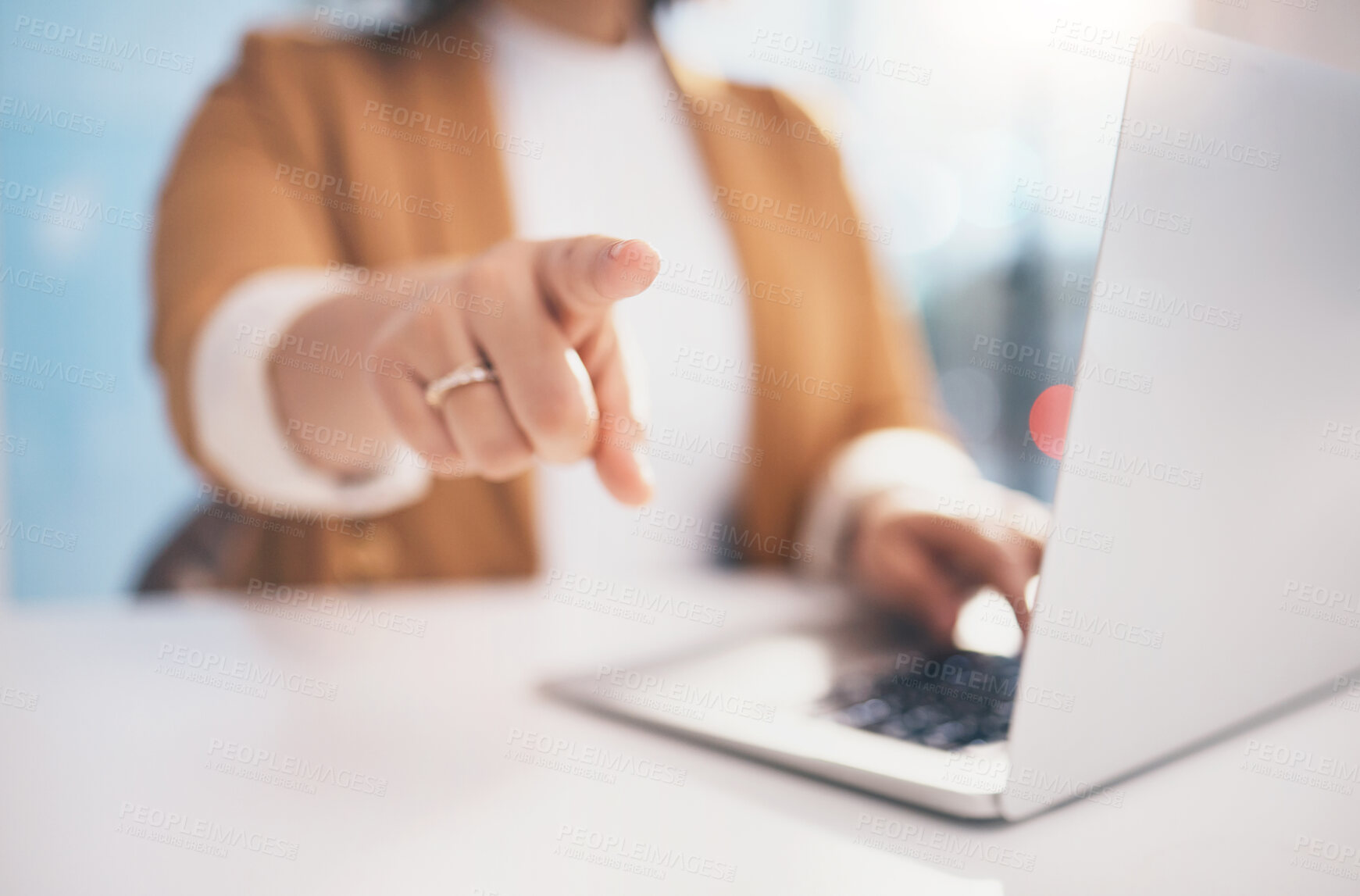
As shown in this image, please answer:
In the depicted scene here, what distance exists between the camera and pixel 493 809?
369 millimetres

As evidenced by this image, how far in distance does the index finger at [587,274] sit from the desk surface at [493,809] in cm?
24

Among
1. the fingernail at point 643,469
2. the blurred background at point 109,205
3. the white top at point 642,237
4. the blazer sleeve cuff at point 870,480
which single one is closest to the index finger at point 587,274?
the fingernail at point 643,469

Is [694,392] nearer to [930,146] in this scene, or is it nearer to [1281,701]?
[1281,701]

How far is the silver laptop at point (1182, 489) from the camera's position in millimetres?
324

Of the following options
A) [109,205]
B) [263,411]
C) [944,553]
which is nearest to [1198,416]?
[944,553]

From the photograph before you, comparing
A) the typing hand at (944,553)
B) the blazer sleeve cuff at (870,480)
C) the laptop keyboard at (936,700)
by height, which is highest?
the laptop keyboard at (936,700)

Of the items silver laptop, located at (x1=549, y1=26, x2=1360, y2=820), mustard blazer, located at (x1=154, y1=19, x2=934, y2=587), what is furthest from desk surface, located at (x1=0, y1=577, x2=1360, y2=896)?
mustard blazer, located at (x1=154, y1=19, x2=934, y2=587)

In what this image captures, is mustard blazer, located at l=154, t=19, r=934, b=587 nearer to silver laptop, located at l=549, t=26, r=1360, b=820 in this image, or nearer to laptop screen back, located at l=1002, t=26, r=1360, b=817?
silver laptop, located at l=549, t=26, r=1360, b=820

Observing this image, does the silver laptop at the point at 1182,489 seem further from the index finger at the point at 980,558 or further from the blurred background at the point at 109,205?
the blurred background at the point at 109,205

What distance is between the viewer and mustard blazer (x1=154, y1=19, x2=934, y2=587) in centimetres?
89

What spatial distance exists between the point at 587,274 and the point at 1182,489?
0.99ft

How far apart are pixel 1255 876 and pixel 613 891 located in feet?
0.88

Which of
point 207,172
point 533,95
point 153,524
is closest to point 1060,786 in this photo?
point 207,172

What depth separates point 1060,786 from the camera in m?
0.35
